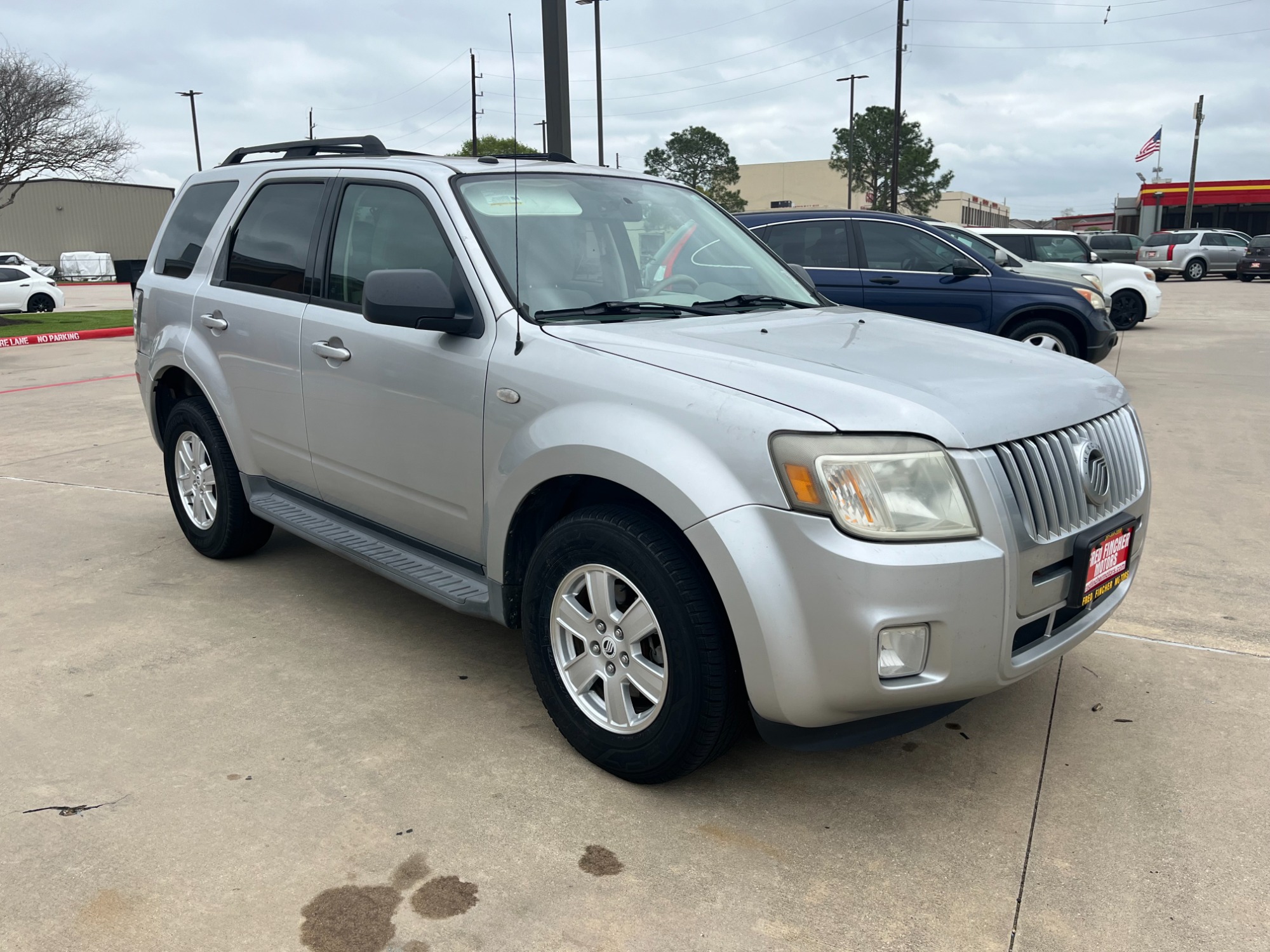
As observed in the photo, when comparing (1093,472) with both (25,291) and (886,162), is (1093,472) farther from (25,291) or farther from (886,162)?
(886,162)

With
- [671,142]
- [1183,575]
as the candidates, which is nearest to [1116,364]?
[1183,575]

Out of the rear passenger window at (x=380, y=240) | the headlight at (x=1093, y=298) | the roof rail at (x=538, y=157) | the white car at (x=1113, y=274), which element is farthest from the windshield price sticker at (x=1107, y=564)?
the white car at (x=1113, y=274)

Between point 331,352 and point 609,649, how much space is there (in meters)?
1.68

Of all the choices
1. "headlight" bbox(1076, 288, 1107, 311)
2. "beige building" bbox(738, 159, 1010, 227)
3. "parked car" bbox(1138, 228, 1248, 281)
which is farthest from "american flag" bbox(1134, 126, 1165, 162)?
"beige building" bbox(738, 159, 1010, 227)

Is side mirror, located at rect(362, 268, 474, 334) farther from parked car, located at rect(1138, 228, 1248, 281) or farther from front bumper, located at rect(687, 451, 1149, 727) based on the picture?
parked car, located at rect(1138, 228, 1248, 281)

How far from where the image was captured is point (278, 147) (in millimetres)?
4867

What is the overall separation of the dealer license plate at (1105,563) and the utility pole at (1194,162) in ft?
166

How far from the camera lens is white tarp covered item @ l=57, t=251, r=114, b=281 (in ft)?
170

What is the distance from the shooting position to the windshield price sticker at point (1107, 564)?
2807mm

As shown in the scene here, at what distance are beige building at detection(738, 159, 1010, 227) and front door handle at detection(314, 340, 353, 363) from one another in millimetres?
92265

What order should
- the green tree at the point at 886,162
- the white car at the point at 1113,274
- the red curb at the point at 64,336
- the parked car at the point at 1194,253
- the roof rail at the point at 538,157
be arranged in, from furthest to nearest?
the green tree at the point at 886,162, the parked car at the point at 1194,253, the red curb at the point at 64,336, the white car at the point at 1113,274, the roof rail at the point at 538,157

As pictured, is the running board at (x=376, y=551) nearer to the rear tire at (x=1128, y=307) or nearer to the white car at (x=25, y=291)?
the rear tire at (x=1128, y=307)

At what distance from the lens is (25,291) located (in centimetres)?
2328

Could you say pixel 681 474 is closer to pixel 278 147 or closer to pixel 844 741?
pixel 844 741
